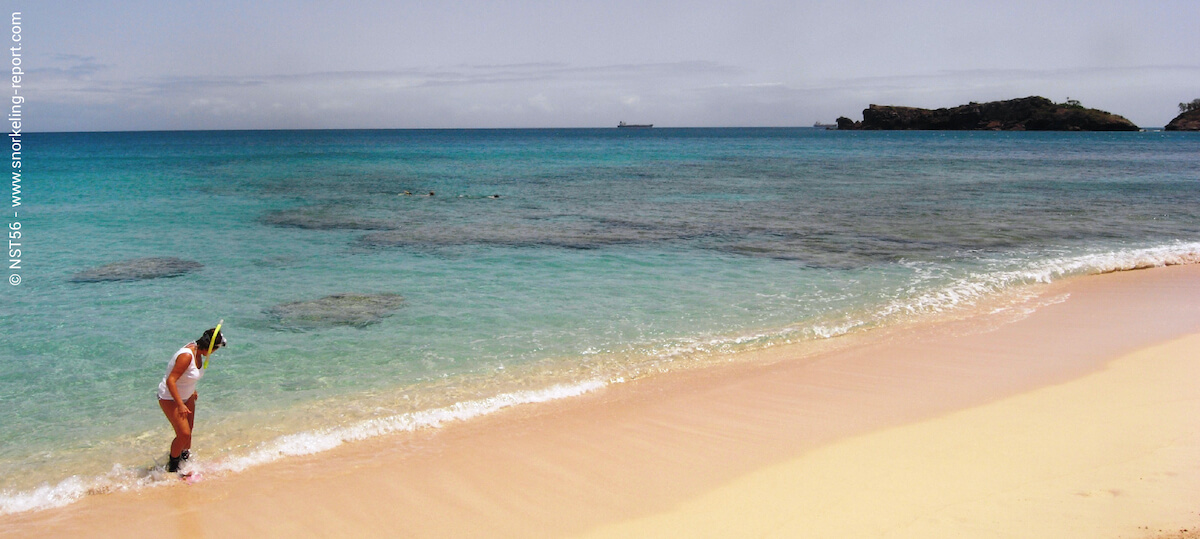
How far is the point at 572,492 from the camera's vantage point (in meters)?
5.64

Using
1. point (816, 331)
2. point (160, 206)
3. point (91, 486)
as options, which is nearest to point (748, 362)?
point (816, 331)

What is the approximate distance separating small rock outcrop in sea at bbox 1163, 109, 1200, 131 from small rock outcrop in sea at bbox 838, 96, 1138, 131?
16500 millimetres

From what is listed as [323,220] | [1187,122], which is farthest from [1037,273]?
[1187,122]

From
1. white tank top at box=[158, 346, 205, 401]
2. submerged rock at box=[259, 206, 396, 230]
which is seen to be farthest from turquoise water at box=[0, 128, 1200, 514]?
white tank top at box=[158, 346, 205, 401]

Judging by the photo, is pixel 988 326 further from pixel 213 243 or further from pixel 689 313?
pixel 213 243

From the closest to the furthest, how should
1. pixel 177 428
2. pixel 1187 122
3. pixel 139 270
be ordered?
Result: pixel 177 428 < pixel 139 270 < pixel 1187 122

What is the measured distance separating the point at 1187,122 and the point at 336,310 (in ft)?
510

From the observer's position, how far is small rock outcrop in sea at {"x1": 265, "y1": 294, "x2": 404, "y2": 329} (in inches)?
406

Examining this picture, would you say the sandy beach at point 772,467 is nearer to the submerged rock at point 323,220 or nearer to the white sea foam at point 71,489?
the white sea foam at point 71,489

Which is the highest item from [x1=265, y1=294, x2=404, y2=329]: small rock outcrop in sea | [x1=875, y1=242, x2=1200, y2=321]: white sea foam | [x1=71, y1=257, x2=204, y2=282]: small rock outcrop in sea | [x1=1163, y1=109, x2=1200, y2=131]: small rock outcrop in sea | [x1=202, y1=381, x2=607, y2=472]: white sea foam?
[x1=1163, y1=109, x2=1200, y2=131]: small rock outcrop in sea

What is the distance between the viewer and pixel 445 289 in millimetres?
12156

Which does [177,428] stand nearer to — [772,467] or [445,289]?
[772,467]

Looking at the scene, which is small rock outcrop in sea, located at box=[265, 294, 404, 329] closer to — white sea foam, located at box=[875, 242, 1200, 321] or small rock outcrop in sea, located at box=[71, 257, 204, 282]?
small rock outcrop in sea, located at box=[71, 257, 204, 282]

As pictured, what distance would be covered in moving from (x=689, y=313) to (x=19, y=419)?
8017 mm
